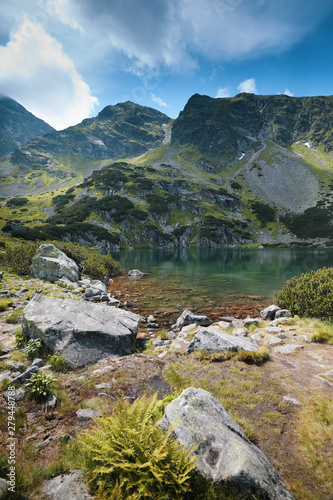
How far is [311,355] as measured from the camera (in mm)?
10812

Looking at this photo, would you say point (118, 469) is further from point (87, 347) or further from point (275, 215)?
point (275, 215)

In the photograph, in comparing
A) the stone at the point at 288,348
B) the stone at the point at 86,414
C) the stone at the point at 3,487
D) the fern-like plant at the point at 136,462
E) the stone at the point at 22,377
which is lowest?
the stone at the point at 288,348

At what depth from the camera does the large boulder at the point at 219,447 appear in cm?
367

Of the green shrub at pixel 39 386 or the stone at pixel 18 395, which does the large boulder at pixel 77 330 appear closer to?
the green shrub at pixel 39 386

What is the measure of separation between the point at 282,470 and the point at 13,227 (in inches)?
4049

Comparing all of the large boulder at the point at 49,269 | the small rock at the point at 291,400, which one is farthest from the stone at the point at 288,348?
the large boulder at the point at 49,269

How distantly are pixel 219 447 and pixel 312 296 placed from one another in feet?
51.5

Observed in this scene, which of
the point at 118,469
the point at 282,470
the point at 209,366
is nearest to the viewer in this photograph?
the point at 118,469

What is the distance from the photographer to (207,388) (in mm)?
8008

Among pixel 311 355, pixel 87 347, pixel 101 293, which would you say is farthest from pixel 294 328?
pixel 101 293

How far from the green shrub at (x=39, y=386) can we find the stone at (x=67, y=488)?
3.40 metres

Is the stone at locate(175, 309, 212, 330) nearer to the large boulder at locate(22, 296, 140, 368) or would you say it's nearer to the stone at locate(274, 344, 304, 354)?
the large boulder at locate(22, 296, 140, 368)

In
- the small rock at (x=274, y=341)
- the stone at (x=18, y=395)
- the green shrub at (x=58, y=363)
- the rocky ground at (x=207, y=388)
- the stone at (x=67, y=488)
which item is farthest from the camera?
the small rock at (x=274, y=341)

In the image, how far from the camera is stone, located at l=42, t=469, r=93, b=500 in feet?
11.5
